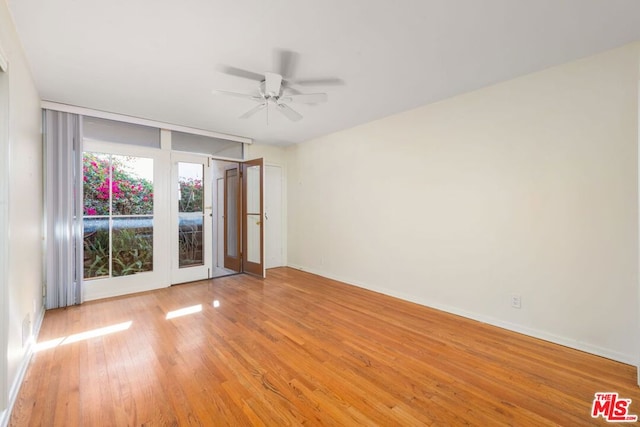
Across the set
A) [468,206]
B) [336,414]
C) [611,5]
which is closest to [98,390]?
[336,414]

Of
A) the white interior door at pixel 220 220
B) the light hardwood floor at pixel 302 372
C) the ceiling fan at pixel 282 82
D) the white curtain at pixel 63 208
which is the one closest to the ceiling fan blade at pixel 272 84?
the ceiling fan at pixel 282 82

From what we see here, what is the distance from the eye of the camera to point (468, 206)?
123 inches

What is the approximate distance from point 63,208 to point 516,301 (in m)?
5.22

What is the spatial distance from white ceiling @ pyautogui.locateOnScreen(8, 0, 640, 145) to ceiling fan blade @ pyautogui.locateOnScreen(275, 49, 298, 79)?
0.16ft

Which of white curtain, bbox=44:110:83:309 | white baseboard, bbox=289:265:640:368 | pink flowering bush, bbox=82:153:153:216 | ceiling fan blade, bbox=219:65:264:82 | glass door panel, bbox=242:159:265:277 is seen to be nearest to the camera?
white baseboard, bbox=289:265:640:368

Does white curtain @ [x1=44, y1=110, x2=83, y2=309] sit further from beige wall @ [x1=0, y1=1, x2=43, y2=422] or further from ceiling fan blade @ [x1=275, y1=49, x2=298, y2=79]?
ceiling fan blade @ [x1=275, y1=49, x2=298, y2=79]

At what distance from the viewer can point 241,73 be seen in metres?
2.67

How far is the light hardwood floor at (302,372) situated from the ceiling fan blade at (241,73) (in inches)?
98.8

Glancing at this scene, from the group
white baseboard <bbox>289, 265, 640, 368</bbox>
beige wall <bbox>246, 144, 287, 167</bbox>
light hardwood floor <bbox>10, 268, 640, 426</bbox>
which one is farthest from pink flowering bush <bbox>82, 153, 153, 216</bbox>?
white baseboard <bbox>289, 265, 640, 368</bbox>

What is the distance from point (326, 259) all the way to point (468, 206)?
8.54ft

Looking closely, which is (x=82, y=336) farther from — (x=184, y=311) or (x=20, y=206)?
(x=20, y=206)

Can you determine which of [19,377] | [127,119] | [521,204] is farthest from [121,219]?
[521,204]

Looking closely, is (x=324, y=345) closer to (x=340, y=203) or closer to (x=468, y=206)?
(x=468, y=206)

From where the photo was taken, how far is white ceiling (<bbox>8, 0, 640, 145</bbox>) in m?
1.84
